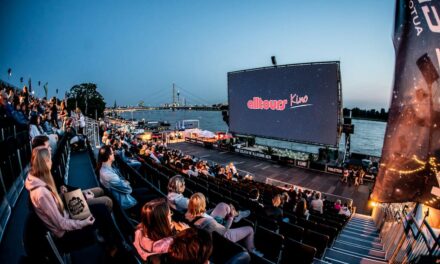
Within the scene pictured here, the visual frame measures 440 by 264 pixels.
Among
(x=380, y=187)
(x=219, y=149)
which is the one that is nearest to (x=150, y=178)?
(x=380, y=187)

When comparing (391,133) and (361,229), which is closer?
(391,133)

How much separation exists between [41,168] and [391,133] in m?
4.34

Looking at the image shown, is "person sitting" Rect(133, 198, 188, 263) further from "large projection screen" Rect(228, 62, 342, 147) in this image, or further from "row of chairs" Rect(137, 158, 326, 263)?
"large projection screen" Rect(228, 62, 342, 147)

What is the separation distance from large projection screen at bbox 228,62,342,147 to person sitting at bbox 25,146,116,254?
18.6 metres

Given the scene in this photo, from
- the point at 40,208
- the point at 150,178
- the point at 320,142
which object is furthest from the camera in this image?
the point at 320,142

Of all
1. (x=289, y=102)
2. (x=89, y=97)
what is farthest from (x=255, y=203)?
(x=89, y=97)

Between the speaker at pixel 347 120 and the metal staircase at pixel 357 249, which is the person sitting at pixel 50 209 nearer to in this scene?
the metal staircase at pixel 357 249

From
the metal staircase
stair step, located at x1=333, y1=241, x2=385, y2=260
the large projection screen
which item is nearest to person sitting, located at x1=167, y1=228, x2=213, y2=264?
the metal staircase

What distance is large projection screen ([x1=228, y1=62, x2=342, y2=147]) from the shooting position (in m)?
17.8

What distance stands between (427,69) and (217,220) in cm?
329

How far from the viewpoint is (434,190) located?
9.07 feet

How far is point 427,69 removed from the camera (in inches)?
104

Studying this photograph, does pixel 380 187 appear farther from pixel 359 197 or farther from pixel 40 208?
pixel 359 197

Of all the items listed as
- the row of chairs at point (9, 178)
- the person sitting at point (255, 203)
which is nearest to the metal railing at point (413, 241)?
the person sitting at point (255, 203)
